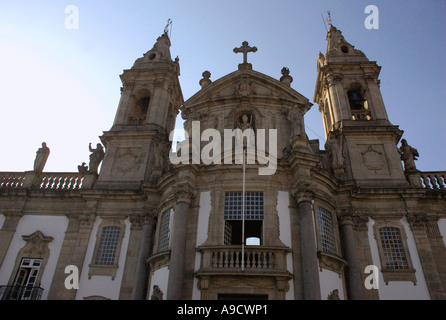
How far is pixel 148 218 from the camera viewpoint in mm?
16594

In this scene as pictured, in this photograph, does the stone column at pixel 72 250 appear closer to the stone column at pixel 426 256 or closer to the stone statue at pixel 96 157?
the stone statue at pixel 96 157

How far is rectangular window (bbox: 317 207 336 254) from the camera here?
14.6 metres

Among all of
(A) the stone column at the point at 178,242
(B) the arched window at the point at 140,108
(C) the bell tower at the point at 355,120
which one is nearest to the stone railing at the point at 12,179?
(B) the arched window at the point at 140,108

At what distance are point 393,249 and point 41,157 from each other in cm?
1943

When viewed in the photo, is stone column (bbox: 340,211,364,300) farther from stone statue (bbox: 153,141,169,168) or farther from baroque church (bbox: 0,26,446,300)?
stone statue (bbox: 153,141,169,168)

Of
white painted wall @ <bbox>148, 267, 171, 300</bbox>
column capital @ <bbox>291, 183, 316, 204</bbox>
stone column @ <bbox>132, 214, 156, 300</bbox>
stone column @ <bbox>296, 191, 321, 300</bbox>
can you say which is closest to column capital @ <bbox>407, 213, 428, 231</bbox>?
column capital @ <bbox>291, 183, 316, 204</bbox>

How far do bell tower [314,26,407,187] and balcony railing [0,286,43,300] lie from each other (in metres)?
15.2

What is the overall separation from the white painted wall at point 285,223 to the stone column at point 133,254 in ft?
20.3

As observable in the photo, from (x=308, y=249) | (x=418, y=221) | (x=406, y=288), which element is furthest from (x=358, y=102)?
(x=308, y=249)

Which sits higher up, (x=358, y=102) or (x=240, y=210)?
(x=358, y=102)

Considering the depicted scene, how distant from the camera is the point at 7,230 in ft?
58.9

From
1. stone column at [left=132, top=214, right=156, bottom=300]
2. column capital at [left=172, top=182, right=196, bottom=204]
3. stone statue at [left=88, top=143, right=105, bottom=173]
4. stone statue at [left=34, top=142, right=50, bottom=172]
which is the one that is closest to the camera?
column capital at [left=172, top=182, right=196, bottom=204]

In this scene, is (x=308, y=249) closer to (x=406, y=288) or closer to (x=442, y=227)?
(x=406, y=288)

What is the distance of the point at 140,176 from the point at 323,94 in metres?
13.7
